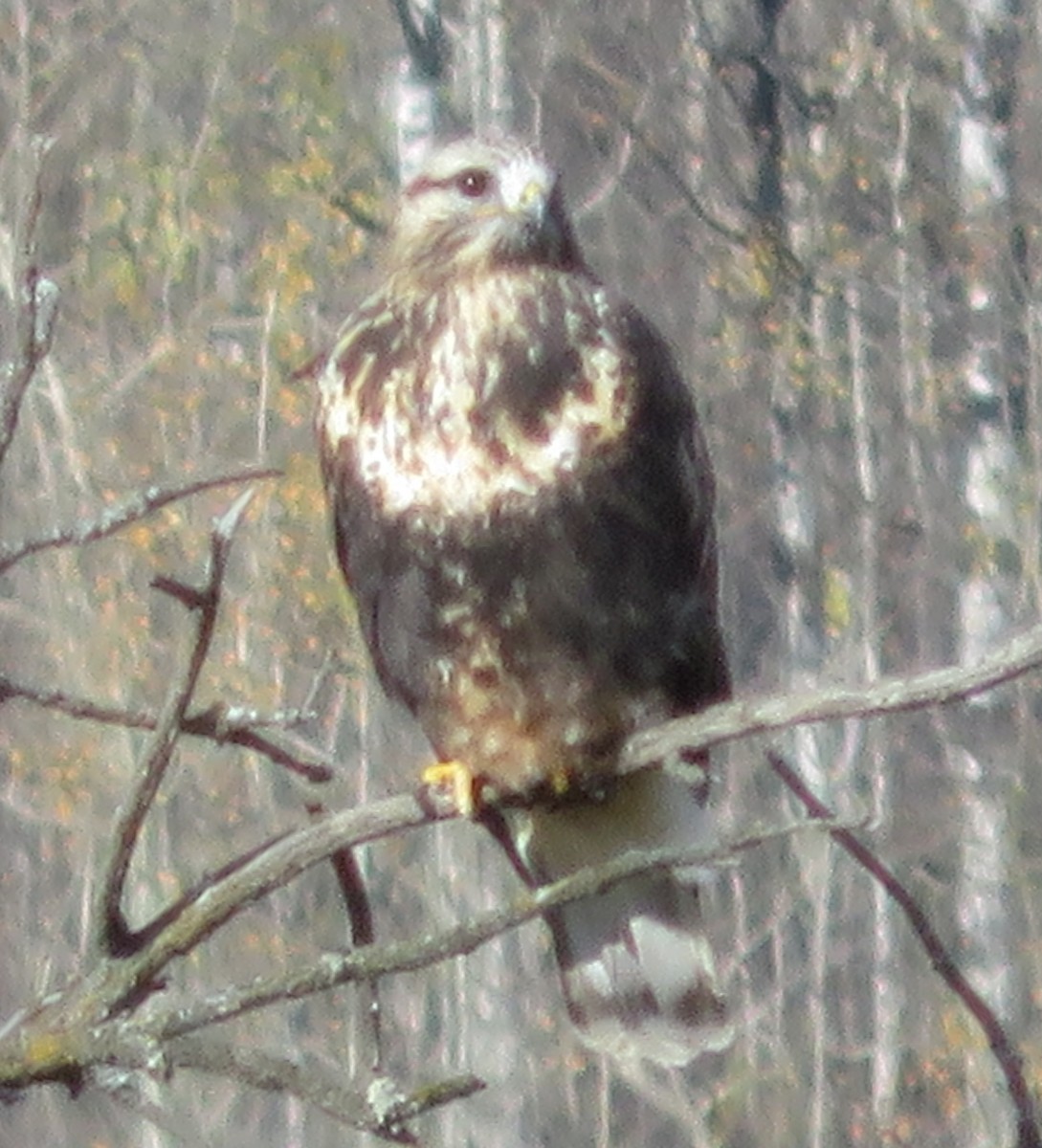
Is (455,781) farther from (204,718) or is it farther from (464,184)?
(204,718)

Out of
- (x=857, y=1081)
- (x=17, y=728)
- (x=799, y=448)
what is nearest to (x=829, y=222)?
(x=799, y=448)

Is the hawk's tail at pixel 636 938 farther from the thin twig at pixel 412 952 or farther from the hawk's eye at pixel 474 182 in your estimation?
the thin twig at pixel 412 952

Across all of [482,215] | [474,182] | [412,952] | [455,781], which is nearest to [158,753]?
[412,952]

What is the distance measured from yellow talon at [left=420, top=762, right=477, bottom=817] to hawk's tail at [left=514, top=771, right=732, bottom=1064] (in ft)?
1.03

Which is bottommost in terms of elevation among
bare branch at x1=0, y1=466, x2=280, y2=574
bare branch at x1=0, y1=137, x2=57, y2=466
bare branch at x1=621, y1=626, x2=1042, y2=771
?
bare branch at x1=621, y1=626, x2=1042, y2=771

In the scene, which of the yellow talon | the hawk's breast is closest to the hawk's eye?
the hawk's breast

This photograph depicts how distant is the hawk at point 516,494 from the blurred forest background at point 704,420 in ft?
18.6

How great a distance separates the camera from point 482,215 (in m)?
3.16

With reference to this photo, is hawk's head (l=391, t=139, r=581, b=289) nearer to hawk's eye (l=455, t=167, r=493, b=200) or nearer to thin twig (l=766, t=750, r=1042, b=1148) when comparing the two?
hawk's eye (l=455, t=167, r=493, b=200)

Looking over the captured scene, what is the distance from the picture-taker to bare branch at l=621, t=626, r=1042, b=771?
5.79 ft

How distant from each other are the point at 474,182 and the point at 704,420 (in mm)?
7160

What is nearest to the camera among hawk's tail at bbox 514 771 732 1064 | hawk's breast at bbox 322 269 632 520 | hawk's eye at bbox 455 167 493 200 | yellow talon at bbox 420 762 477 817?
hawk's breast at bbox 322 269 632 520

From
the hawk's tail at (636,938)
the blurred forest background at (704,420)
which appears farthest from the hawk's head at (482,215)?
the blurred forest background at (704,420)

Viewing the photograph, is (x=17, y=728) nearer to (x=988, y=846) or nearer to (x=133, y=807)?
(x=988, y=846)
